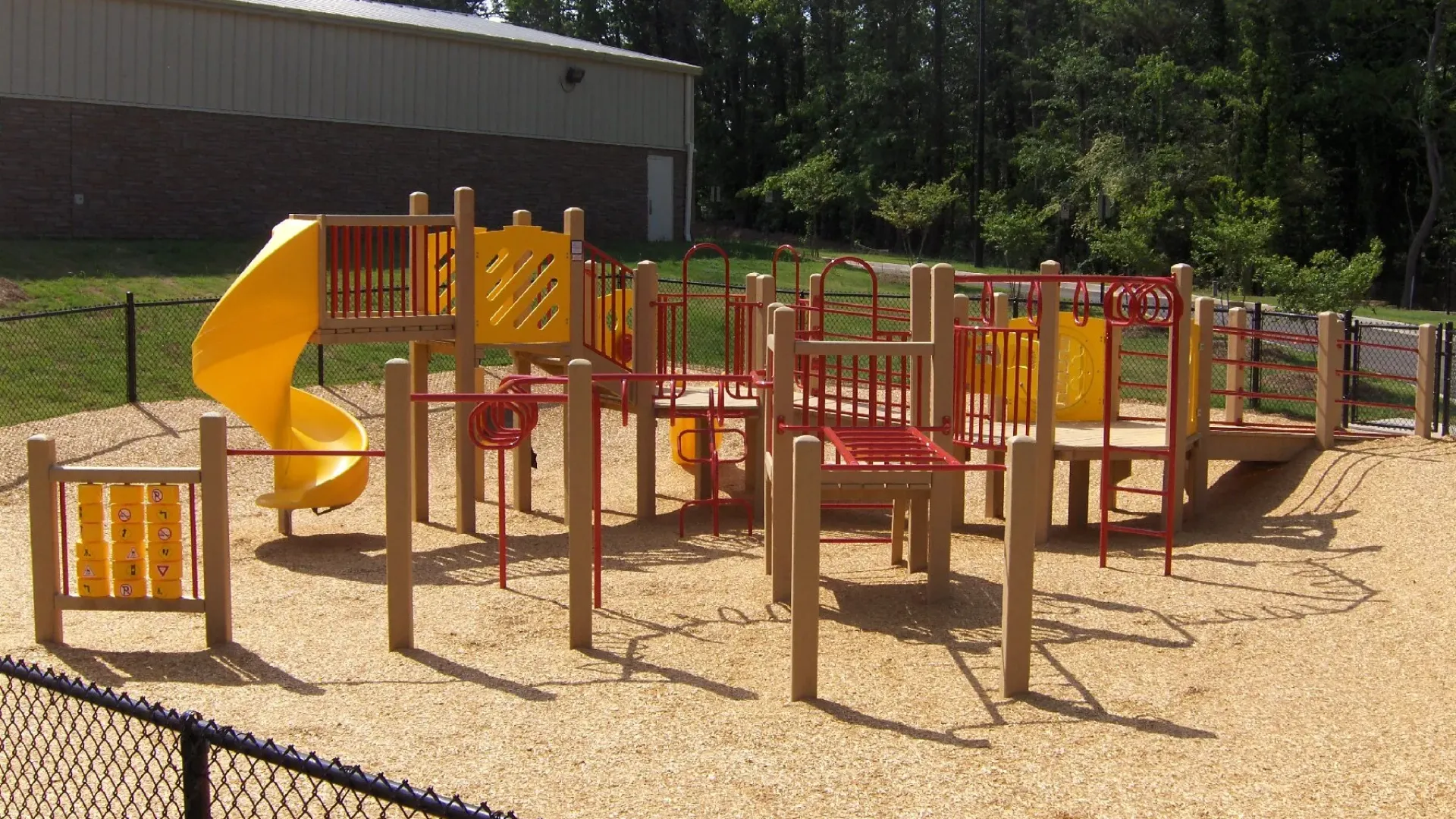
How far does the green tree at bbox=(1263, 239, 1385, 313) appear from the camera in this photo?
20.7 meters

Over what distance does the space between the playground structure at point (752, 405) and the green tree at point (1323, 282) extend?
296 inches

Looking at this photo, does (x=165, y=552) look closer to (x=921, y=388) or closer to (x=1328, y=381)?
(x=921, y=388)

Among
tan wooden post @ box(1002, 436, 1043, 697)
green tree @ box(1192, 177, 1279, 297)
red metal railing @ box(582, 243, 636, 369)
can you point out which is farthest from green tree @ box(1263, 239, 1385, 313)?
tan wooden post @ box(1002, 436, 1043, 697)

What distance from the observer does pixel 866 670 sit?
25.2 feet

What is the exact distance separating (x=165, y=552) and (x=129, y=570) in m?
0.22

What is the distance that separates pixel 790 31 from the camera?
55312 mm

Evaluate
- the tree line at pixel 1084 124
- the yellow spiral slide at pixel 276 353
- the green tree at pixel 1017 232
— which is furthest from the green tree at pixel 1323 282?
the yellow spiral slide at pixel 276 353

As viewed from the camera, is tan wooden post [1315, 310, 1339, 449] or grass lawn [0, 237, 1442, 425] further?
grass lawn [0, 237, 1442, 425]

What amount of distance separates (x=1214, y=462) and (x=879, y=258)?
26060 millimetres

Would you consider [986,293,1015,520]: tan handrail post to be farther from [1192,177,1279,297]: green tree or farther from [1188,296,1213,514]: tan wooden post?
[1192,177,1279,297]: green tree

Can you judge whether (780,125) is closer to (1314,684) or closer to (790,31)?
(790,31)

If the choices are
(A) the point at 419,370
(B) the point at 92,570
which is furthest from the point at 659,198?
(B) the point at 92,570

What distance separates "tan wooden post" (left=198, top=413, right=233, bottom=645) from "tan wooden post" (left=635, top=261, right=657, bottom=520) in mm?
5040

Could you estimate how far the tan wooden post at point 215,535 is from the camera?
26.3 feet
